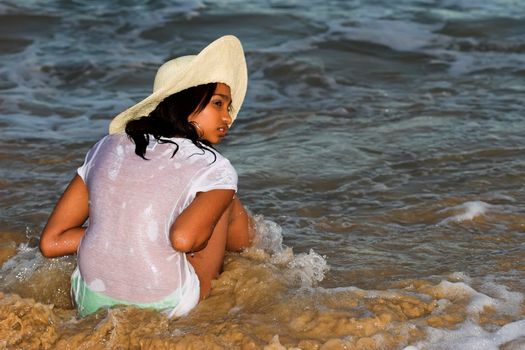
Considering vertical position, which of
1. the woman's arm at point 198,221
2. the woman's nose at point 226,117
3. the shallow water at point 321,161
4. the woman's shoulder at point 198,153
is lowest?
the shallow water at point 321,161

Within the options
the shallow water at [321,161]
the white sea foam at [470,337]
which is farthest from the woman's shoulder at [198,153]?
the white sea foam at [470,337]

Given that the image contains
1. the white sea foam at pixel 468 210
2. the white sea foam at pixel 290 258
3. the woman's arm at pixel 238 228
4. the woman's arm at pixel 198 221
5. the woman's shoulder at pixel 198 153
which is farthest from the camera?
the white sea foam at pixel 468 210

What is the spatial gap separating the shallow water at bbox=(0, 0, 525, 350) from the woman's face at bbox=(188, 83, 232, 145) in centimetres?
65

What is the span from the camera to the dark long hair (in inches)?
142

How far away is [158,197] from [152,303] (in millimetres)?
420

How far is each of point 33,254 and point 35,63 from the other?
16.5ft

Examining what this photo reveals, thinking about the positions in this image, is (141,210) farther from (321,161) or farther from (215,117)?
(321,161)

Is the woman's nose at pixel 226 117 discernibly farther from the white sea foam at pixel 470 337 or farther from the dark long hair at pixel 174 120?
the white sea foam at pixel 470 337

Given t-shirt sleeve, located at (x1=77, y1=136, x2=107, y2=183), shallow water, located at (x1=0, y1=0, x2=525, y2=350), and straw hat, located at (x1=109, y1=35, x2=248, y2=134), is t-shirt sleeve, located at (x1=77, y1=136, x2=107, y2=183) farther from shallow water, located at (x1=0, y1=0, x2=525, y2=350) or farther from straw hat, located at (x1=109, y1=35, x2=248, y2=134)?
shallow water, located at (x1=0, y1=0, x2=525, y2=350)

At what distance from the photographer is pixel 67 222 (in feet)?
12.3

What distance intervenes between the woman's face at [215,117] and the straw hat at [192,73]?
5cm

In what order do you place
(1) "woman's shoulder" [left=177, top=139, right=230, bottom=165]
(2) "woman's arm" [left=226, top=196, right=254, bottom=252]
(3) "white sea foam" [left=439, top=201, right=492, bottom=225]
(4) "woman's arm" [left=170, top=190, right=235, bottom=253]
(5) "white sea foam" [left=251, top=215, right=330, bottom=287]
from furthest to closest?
(3) "white sea foam" [left=439, top=201, right=492, bottom=225], (5) "white sea foam" [left=251, top=215, right=330, bottom=287], (2) "woman's arm" [left=226, top=196, right=254, bottom=252], (1) "woman's shoulder" [left=177, top=139, right=230, bottom=165], (4) "woman's arm" [left=170, top=190, right=235, bottom=253]

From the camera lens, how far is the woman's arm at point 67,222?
3703 mm

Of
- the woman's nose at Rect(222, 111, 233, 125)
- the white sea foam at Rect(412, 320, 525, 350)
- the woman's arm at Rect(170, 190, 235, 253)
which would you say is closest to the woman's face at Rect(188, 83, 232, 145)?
the woman's nose at Rect(222, 111, 233, 125)
